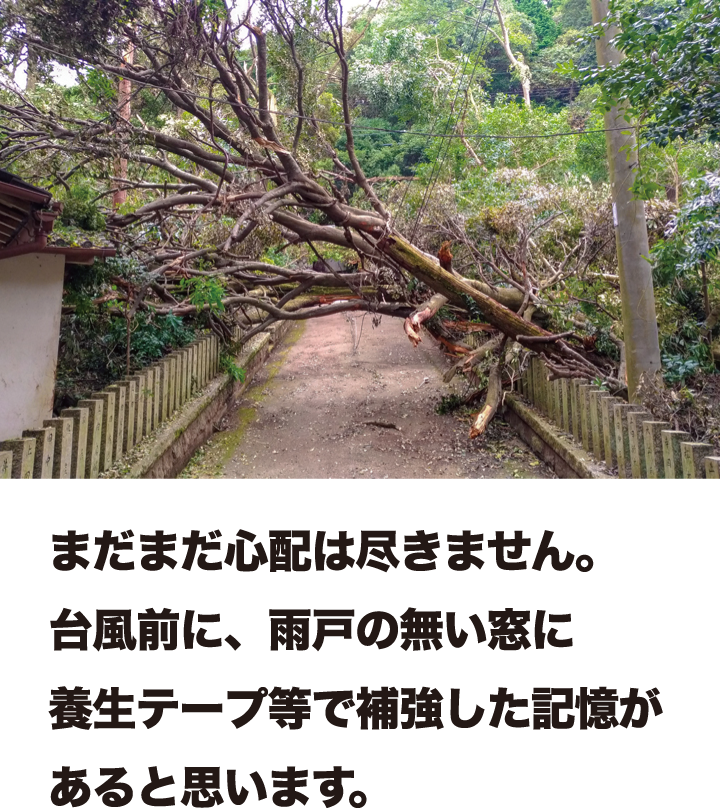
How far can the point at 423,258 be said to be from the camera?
264 inches

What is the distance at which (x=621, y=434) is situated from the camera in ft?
14.4

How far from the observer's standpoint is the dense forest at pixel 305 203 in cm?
463

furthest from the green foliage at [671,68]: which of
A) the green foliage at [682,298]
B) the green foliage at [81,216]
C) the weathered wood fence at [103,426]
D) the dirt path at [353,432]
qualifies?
the weathered wood fence at [103,426]

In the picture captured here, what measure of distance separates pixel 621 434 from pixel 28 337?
4.71m

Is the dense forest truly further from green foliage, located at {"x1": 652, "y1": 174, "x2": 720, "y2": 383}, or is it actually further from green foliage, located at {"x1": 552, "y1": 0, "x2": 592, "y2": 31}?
green foliage, located at {"x1": 552, "y1": 0, "x2": 592, "y2": 31}

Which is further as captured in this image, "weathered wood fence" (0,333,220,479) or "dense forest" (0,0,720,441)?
"dense forest" (0,0,720,441)

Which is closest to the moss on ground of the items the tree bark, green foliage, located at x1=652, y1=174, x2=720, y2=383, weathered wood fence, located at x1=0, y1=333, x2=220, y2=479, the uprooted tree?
weathered wood fence, located at x1=0, y1=333, x2=220, y2=479

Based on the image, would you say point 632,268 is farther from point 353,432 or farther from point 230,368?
point 230,368

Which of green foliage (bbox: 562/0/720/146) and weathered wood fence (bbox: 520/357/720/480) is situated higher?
green foliage (bbox: 562/0/720/146)

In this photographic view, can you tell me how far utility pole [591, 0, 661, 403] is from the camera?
526 cm

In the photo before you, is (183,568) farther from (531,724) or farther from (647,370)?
(647,370)

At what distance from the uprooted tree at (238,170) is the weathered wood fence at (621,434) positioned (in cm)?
38

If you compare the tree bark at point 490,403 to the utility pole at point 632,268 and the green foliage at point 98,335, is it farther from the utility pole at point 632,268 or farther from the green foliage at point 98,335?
the green foliage at point 98,335

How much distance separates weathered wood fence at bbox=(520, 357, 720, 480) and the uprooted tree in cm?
38
